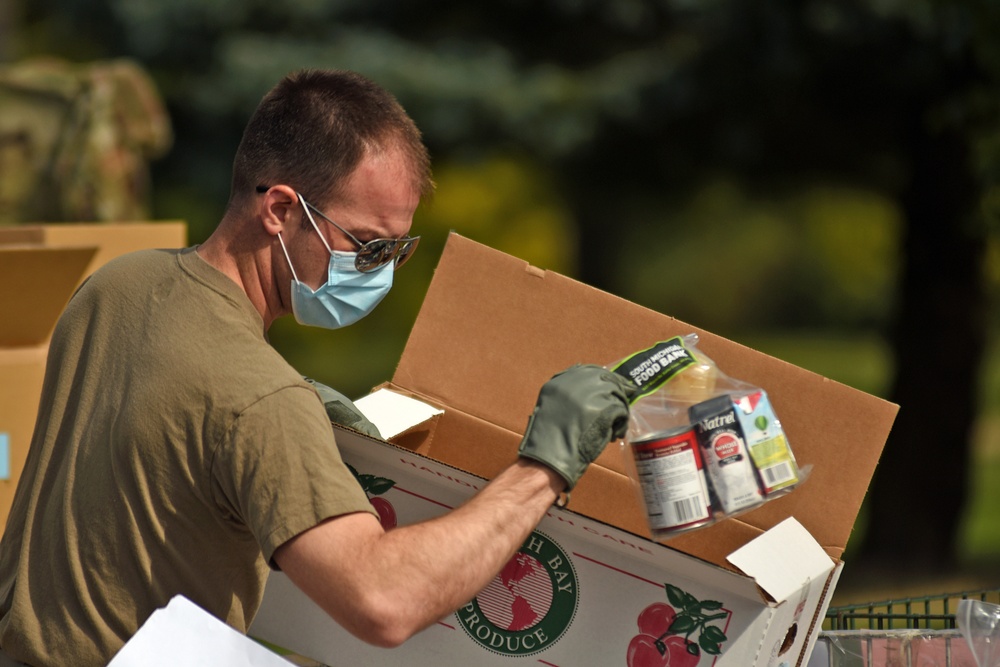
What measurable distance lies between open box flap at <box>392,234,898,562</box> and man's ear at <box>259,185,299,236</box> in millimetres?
658

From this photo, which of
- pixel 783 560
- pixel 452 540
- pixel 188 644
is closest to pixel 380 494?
pixel 452 540

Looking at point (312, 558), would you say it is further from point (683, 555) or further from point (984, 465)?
point (984, 465)

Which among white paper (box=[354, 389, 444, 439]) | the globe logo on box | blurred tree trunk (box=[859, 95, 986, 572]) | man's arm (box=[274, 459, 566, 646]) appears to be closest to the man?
man's arm (box=[274, 459, 566, 646])

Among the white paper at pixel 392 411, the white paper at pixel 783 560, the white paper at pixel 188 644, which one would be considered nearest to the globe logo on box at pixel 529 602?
the white paper at pixel 783 560

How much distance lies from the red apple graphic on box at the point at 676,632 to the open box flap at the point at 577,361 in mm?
517

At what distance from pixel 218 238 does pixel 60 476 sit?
53 cm

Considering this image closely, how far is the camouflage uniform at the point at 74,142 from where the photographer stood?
274 inches

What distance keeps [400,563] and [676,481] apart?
0.56m

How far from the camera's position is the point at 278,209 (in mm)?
2334

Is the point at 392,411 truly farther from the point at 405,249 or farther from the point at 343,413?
the point at 405,249

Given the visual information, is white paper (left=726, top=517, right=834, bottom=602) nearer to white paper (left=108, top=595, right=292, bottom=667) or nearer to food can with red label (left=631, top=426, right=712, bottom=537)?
food can with red label (left=631, top=426, right=712, bottom=537)

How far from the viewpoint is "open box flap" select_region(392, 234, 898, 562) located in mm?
2611

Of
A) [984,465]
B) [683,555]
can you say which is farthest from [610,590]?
[984,465]

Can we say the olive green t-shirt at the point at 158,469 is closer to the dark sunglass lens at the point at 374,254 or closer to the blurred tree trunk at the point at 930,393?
the dark sunglass lens at the point at 374,254
